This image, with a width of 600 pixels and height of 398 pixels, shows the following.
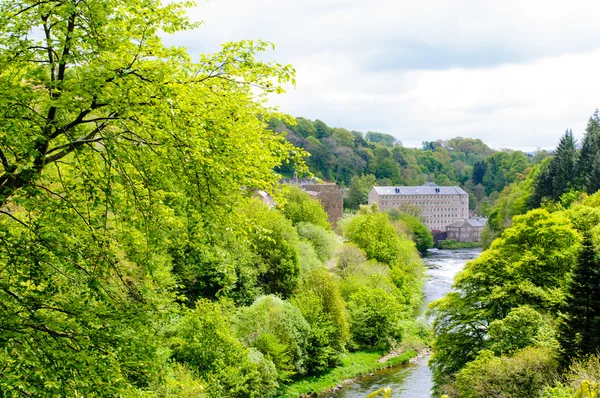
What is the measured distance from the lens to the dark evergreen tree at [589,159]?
6588 centimetres

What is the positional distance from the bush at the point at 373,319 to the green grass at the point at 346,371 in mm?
A: 1554

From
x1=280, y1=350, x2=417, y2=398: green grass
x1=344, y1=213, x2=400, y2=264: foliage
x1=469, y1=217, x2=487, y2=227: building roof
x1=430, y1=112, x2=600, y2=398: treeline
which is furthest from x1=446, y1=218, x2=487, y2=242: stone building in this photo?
x1=280, y1=350, x2=417, y2=398: green grass

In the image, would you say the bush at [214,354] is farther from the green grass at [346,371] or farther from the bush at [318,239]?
the bush at [318,239]

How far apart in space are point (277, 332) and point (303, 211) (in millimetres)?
24851

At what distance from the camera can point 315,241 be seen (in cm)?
5316

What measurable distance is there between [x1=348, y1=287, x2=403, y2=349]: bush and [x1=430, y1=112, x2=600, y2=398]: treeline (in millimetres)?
9864

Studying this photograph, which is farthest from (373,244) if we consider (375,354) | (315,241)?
(375,354)

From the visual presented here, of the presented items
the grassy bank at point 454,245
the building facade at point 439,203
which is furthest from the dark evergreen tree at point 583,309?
the building facade at point 439,203

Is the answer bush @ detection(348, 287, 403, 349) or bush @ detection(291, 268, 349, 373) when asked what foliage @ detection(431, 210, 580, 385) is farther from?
bush @ detection(348, 287, 403, 349)

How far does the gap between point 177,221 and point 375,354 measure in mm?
33813

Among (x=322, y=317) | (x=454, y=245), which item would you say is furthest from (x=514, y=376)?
(x=454, y=245)

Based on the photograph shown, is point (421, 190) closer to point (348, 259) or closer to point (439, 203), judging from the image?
point (439, 203)

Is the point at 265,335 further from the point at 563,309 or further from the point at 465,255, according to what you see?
the point at 465,255

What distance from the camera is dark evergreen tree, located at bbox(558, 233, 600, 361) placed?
2133 cm
